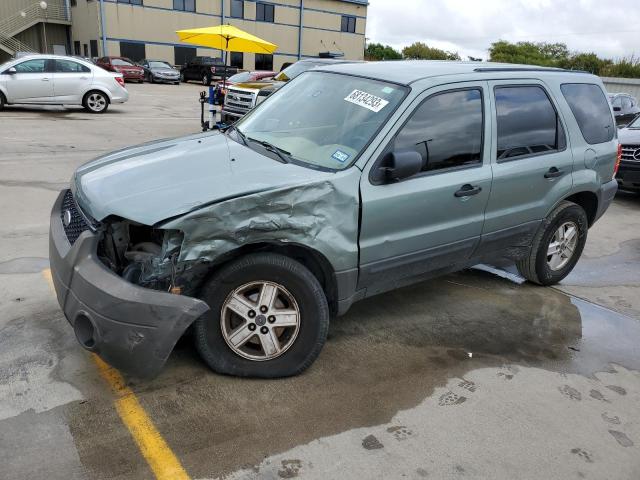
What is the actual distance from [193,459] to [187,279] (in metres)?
0.91

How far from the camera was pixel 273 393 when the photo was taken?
321 cm

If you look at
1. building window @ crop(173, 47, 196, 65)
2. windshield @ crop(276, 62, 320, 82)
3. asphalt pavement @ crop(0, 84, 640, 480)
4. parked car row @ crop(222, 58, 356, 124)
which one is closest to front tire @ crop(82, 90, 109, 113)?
parked car row @ crop(222, 58, 356, 124)

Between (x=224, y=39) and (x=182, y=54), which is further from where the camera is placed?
(x=182, y=54)

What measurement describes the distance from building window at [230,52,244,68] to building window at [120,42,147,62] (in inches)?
268

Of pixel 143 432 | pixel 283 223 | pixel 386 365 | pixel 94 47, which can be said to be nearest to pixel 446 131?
pixel 283 223

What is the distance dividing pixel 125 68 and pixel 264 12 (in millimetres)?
18050

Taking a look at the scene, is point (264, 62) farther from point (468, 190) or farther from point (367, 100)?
point (468, 190)

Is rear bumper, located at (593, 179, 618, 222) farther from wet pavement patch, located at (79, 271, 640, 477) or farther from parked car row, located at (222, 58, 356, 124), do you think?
parked car row, located at (222, 58, 356, 124)

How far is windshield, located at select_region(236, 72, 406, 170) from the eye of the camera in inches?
137

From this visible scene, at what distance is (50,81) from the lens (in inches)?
543

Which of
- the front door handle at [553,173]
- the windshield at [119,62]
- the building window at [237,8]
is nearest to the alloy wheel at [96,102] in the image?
the front door handle at [553,173]

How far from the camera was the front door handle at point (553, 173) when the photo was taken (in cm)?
440

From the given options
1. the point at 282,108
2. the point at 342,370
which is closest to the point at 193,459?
the point at 342,370

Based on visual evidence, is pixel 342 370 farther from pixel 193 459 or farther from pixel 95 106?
pixel 95 106
